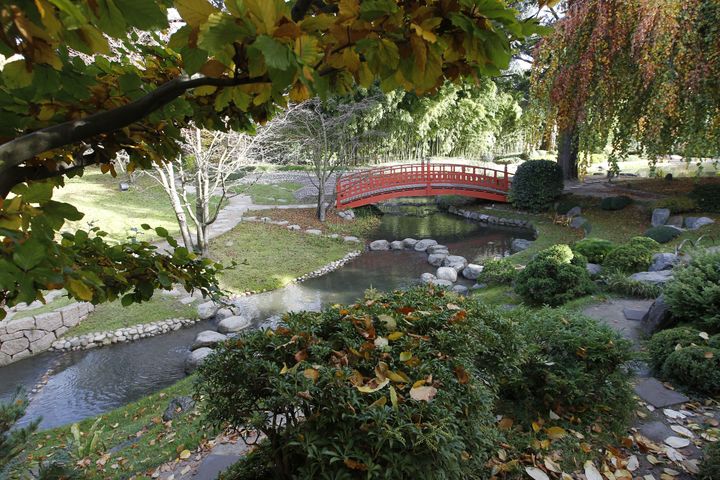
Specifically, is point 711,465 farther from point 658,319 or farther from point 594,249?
point 594,249

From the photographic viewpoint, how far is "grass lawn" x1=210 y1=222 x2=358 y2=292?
29.9 ft

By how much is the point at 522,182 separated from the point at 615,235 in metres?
4.33

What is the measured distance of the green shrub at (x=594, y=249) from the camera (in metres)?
7.45

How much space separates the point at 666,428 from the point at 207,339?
18.6 feet

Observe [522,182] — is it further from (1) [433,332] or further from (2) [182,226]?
(1) [433,332]

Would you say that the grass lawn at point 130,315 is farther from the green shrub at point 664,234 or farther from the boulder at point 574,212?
→ the boulder at point 574,212

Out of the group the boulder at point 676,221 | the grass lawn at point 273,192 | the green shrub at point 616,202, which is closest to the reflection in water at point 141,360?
the green shrub at point 616,202

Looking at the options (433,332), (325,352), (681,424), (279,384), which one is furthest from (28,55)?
(681,424)

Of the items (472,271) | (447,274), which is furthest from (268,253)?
(472,271)

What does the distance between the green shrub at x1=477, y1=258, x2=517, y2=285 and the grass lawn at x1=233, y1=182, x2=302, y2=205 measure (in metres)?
9.78

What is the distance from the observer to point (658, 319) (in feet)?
14.2

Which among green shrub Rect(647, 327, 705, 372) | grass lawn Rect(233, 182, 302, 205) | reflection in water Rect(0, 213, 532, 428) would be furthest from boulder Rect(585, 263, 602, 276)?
grass lawn Rect(233, 182, 302, 205)

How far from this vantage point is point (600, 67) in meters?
7.89

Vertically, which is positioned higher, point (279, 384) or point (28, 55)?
point (28, 55)
